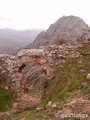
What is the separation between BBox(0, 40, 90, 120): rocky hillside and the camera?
75.9 ft

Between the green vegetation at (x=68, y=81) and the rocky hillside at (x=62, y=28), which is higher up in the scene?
the rocky hillside at (x=62, y=28)

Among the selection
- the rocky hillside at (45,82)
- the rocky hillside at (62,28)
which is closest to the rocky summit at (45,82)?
the rocky hillside at (45,82)

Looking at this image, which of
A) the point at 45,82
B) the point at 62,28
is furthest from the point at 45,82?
the point at 62,28

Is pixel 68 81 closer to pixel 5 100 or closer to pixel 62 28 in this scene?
pixel 5 100

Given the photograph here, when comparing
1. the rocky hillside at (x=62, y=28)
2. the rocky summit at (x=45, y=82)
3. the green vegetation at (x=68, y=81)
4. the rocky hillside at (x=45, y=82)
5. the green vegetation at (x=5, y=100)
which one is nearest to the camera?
the rocky summit at (x=45, y=82)

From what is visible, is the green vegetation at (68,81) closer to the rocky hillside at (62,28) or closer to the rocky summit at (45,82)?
the rocky summit at (45,82)

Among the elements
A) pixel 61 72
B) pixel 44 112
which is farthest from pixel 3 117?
pixel 61 72

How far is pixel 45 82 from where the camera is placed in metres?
29.5

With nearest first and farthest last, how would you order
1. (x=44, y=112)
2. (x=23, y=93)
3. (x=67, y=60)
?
(x=44, y=112), (x=23, y=93), (x=67, y=60)

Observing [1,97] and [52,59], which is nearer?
[1,97]

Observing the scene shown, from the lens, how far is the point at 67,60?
3033 centimetres

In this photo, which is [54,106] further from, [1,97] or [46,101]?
[1,97]

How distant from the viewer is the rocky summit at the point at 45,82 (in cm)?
2300

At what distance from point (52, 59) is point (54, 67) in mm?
890
